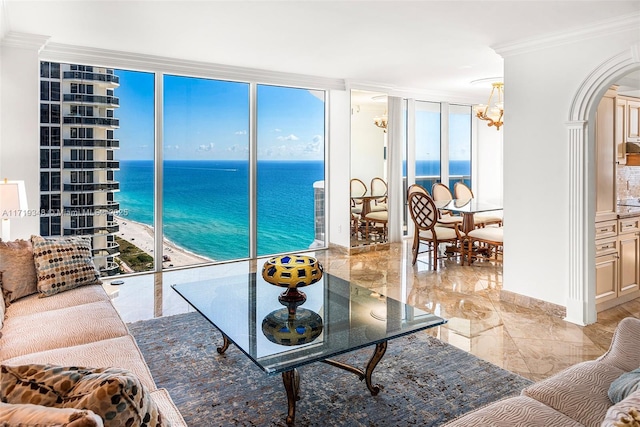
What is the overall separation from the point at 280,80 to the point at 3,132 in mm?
3325

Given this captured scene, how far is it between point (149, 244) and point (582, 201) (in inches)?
190

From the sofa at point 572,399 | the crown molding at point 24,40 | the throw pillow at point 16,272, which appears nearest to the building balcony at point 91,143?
the crown molding at point 24,40

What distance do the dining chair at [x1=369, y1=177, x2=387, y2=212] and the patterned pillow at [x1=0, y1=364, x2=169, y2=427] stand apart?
6361 mm

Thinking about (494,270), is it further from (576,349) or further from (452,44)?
(452,44)

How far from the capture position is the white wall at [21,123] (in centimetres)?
421

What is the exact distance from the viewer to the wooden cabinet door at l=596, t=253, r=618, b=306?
4.01 metres

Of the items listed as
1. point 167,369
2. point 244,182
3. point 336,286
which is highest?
point 244,182

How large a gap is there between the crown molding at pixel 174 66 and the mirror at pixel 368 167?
659 millimetres

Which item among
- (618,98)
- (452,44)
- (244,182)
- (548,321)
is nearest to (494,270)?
(548,321)

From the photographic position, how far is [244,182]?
6355 millimetres

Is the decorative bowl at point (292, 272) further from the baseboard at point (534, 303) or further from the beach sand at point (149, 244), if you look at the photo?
the beach sand at point (149, 244)

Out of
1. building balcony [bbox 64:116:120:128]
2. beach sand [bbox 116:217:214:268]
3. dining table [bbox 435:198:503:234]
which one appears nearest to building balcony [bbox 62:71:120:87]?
building balcony [bbox 64:116:120:128]

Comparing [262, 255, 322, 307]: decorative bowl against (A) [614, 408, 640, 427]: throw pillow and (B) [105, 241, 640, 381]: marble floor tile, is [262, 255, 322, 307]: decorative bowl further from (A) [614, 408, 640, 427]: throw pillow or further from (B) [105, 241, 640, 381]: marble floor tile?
(A) [614, 408, 640, 427]: throw pillow

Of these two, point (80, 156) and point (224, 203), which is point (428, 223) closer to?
point (224, 203)
